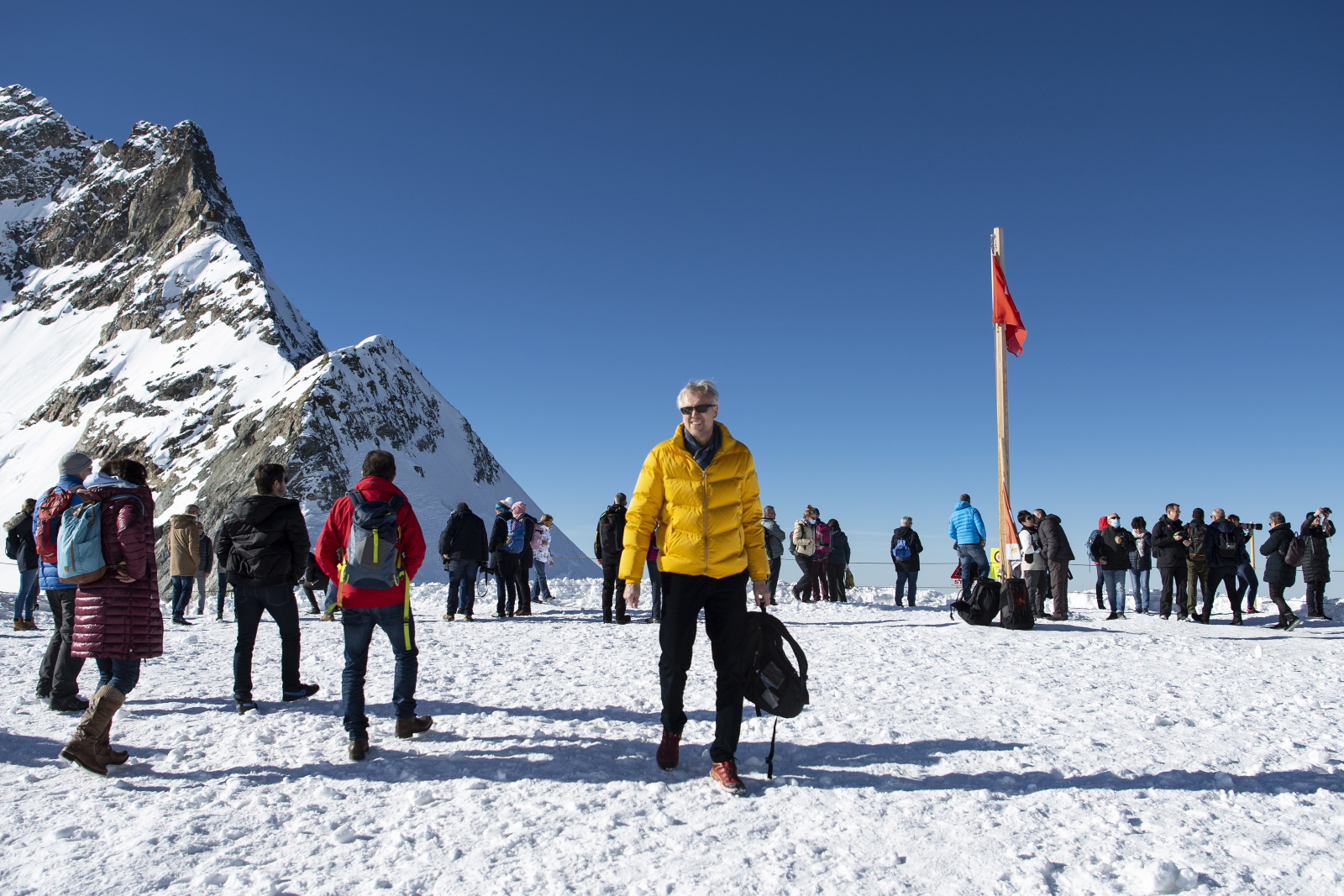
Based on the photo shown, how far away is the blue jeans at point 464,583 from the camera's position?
1149 centimetres

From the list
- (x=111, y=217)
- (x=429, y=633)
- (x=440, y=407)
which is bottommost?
(x=429, y=633)

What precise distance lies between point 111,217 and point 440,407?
168ft

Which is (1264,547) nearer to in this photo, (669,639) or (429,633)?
(669,639)

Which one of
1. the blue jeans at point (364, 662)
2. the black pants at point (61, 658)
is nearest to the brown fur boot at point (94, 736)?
the black pants at point (61, 658)

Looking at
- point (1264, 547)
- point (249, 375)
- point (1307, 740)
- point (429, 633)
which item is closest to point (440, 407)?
point (249, 375)

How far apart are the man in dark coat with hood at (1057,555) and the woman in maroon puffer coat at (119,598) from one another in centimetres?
1057

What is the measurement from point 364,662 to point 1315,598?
14385 mm

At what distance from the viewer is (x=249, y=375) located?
49031mm

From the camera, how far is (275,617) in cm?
523

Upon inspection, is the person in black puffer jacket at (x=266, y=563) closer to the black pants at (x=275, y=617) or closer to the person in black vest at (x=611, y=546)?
the black pants at (x=275, y=617)

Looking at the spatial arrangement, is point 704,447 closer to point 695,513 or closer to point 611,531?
point 695,513

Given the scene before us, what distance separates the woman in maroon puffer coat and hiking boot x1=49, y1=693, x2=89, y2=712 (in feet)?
3.34

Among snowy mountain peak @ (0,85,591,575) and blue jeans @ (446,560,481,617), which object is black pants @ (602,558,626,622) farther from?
snowy mountain peak @ (0,85,591,575)

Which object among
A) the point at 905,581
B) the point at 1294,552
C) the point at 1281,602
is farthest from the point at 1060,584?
the point at 905,581
